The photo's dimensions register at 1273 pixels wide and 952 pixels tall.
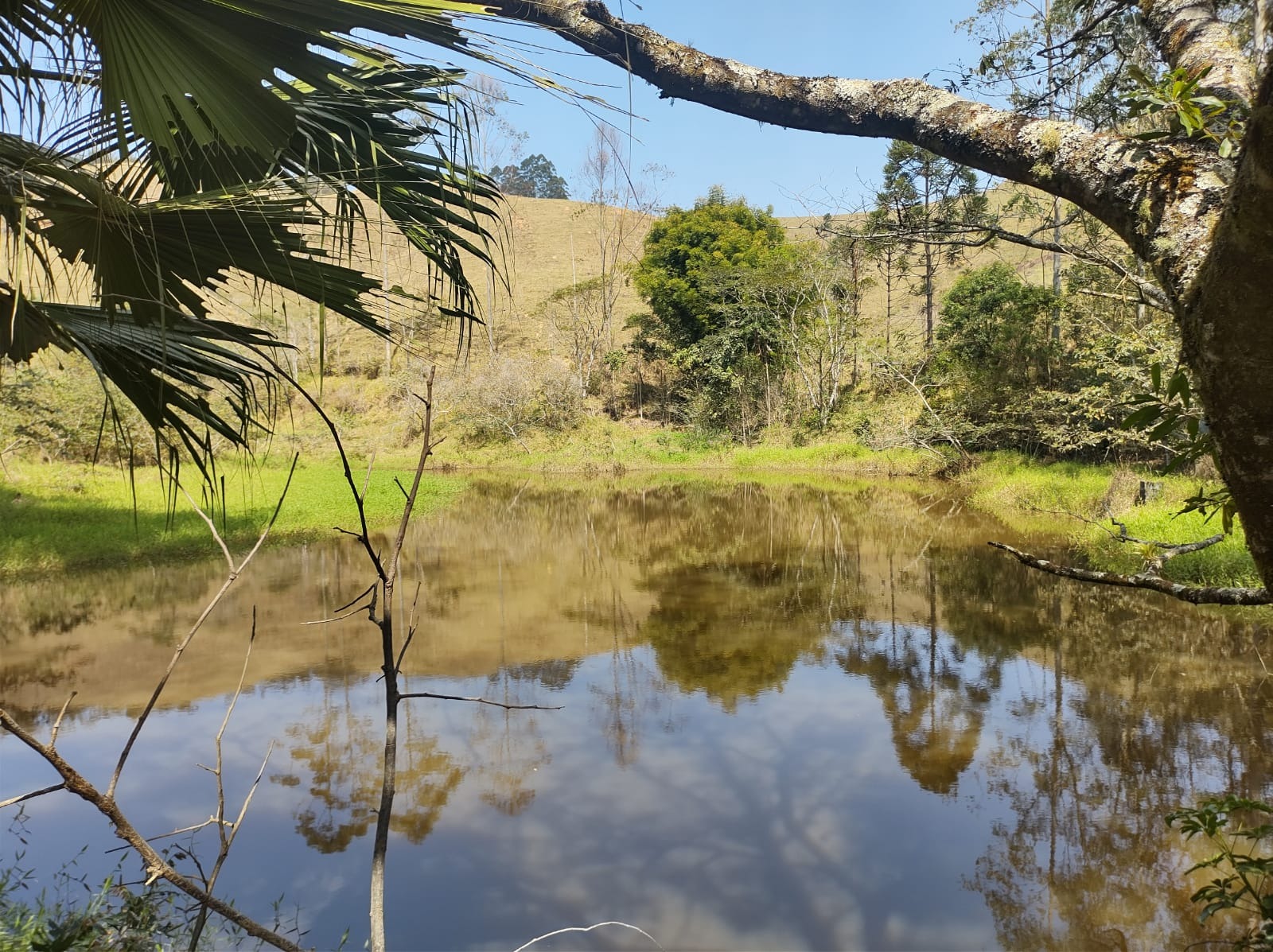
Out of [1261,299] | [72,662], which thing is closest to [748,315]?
[72,662]

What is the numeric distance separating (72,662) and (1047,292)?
16871mm

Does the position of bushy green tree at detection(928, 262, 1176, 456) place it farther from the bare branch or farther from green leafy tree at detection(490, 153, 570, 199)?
green leafy tree at detection(490, 153, 570, 199)

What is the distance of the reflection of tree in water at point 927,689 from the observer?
178 inches

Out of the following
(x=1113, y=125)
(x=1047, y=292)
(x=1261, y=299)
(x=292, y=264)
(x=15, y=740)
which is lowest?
(x=15, y=740)

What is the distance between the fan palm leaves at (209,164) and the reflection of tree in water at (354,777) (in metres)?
2.12

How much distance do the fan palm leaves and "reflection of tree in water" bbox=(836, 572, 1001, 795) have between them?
356cm

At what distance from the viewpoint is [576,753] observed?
473 centimetres

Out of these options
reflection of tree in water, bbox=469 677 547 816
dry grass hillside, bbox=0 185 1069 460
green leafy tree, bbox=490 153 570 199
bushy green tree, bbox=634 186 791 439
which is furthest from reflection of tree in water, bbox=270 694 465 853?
green leafy tree, bbox=490 153 570 199

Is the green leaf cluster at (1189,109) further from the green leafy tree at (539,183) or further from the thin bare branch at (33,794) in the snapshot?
the green leafy tree at (539,183)

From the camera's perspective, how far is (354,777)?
4.34m

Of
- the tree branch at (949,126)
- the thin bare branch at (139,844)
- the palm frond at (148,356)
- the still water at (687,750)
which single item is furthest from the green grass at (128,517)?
the thin bare branch at (139,844)

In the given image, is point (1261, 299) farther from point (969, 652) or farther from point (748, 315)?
point (748, 315)

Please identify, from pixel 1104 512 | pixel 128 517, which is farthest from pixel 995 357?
pixel 128 517

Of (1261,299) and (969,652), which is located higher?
(1261,299)
